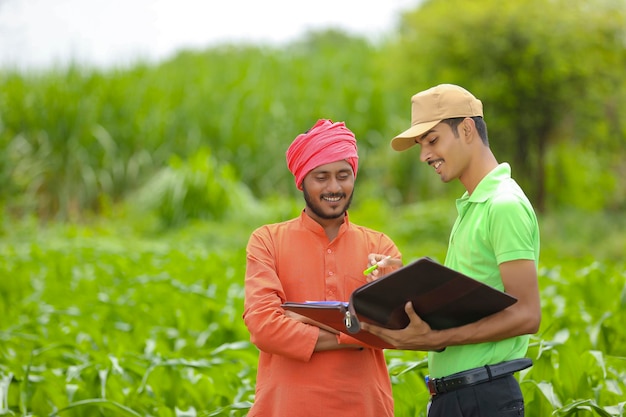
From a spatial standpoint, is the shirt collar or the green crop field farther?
the green crop field

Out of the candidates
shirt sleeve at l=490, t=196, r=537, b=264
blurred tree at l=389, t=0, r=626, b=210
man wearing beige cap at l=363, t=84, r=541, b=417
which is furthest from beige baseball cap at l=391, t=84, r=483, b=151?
blurred tree at l=389, t=0, r=626, b=210

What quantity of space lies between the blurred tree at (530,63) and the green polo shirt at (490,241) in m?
10.9

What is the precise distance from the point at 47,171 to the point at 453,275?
1435 centimetres

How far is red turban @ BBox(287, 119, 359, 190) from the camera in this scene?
9.46 ft

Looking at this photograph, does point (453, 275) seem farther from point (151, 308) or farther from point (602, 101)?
point (602, 101)

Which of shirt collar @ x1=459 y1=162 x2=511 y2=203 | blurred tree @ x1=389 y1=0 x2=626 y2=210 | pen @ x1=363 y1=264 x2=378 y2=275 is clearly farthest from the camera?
blurred tree @ x1=389 y1=0 x2=626 y2=210

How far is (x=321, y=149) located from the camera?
2885 millimetres

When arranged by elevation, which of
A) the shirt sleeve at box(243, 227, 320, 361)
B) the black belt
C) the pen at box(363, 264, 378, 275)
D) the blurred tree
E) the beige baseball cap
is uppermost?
the blurred tree

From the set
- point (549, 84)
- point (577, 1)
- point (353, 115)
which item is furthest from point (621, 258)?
point (353, 115)

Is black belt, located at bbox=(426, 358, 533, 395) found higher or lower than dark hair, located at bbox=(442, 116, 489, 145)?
lower

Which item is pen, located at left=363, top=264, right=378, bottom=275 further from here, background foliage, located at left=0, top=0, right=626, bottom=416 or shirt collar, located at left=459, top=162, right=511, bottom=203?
background foliage, located at left=0, top=0, right=626, bottom=416

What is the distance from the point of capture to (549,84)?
1356 cm

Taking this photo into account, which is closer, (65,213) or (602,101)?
(602,101)

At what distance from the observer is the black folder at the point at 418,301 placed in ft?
7.96
